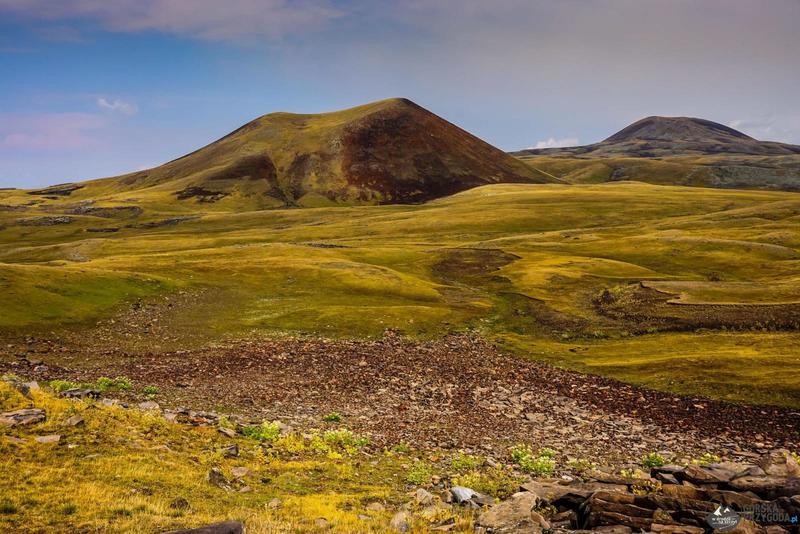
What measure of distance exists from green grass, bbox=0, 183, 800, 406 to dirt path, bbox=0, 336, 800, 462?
14.5ft

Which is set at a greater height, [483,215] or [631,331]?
[483,215]

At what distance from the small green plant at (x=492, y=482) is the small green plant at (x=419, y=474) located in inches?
47.0

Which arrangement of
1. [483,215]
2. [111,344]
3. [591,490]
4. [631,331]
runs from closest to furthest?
[591,490], [111,344], [631,331], [483,215]

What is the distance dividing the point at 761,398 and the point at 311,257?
7394cm

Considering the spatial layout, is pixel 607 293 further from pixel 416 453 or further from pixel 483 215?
pixel 483 215

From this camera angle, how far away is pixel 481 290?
7762cm

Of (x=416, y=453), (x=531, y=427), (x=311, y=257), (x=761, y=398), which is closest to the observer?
(x=416, y=453)

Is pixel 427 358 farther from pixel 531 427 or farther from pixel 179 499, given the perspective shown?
pixel 179 499

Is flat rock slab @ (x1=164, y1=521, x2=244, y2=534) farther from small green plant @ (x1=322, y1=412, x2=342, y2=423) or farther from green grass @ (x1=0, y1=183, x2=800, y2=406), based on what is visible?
green grass @ (x1=0, y1=183, x2=800, y2=406)

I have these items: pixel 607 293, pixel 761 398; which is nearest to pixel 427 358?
pixel 761 398

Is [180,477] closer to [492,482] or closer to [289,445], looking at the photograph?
[289,445]

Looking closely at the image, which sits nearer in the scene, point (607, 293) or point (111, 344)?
point (111, 344)

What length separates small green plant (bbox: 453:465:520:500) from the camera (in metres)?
19.8

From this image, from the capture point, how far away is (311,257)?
96.6 m
